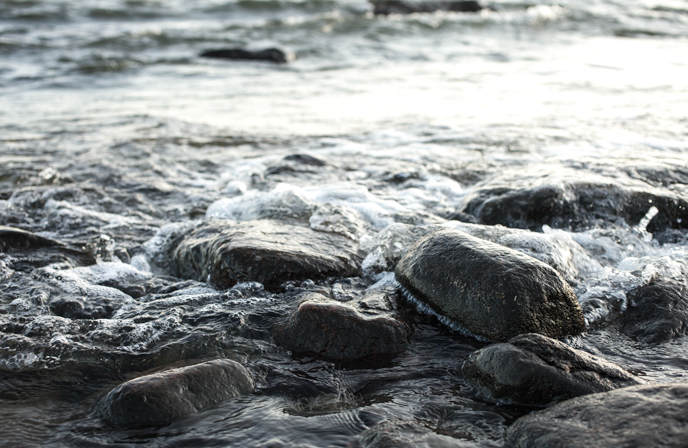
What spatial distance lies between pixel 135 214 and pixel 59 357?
200 cm

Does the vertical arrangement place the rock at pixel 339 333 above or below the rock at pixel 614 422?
below

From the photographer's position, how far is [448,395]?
2.26 m

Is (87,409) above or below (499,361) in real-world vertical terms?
below

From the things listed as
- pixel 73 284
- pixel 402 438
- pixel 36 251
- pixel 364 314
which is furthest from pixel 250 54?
pixel 402 438

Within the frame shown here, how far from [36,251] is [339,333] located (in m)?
2.19

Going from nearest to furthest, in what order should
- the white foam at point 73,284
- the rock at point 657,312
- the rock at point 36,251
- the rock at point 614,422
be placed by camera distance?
the rock at point 614,422, the rock at point 657,312, the white foam at point 73,284, the rock at point 36,251

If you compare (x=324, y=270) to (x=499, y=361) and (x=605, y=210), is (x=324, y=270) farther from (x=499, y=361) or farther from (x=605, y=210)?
(x=605, y=210)

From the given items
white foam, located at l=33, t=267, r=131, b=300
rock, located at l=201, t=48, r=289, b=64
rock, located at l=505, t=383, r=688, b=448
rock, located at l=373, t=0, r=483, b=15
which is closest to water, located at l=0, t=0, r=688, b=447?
white foam, located at l=33, t=267, r=131, b=300

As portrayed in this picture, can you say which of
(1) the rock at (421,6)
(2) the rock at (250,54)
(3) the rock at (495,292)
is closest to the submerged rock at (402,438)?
(3) the rock at (495,292)

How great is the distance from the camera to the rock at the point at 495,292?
2531 millimetres

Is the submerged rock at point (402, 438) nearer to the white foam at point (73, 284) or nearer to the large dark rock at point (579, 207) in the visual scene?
the white foam at point (73, 284)

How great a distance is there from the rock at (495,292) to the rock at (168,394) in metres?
1.05

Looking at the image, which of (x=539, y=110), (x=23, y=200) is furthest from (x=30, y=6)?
(x=539, y=110)

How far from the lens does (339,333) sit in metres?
2.53
